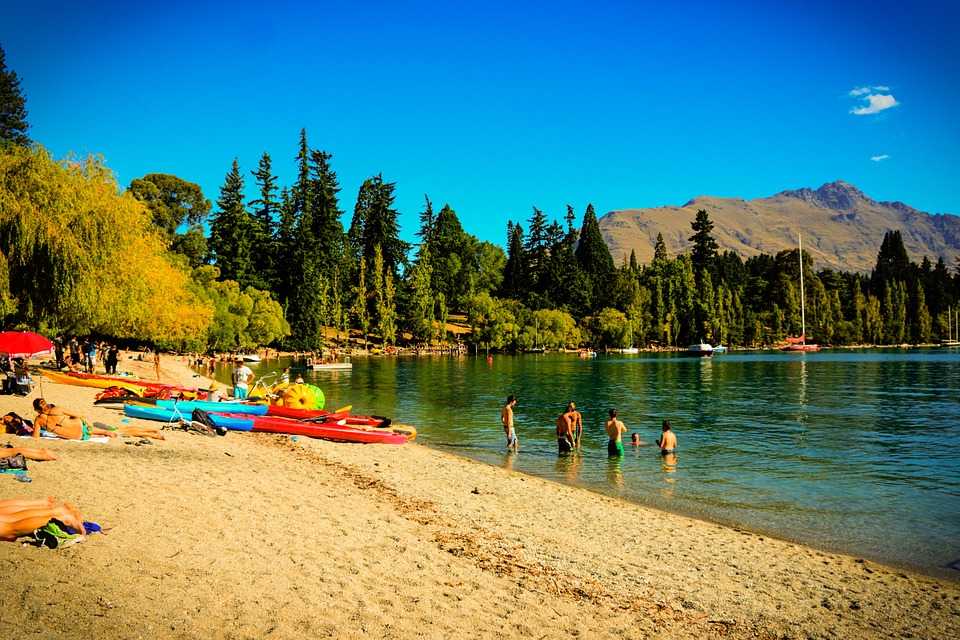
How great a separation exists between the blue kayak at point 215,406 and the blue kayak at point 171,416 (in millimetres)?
212

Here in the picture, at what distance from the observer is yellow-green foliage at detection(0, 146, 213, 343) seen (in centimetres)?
2209

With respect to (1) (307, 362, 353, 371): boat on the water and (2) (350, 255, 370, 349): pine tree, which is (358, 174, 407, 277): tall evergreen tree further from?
(1) (307, 362, 353, 371): boat on the water

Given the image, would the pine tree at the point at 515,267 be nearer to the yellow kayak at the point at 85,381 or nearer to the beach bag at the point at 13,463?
the yellow kayak at the point at 85,381

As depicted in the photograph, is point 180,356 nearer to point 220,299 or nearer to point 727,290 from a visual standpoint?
point 220,299

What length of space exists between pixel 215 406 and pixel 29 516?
15.1 metres

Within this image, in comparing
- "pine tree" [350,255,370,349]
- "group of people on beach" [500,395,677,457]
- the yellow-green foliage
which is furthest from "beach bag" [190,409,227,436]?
"pine tree" [350,255,370,349]

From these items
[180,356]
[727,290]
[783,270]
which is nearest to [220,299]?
[180,356]

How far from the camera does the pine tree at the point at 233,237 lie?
269ft

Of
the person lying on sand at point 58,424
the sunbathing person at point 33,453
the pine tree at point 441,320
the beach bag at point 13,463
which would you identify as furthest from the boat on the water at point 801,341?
the beach bag at point 13,463

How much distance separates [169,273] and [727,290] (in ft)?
389

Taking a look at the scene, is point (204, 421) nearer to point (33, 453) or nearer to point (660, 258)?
point (33, 453)

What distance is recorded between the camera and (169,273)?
137ft

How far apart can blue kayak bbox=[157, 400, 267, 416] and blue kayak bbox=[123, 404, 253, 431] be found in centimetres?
21

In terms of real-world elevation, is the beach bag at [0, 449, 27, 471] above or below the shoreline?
above
